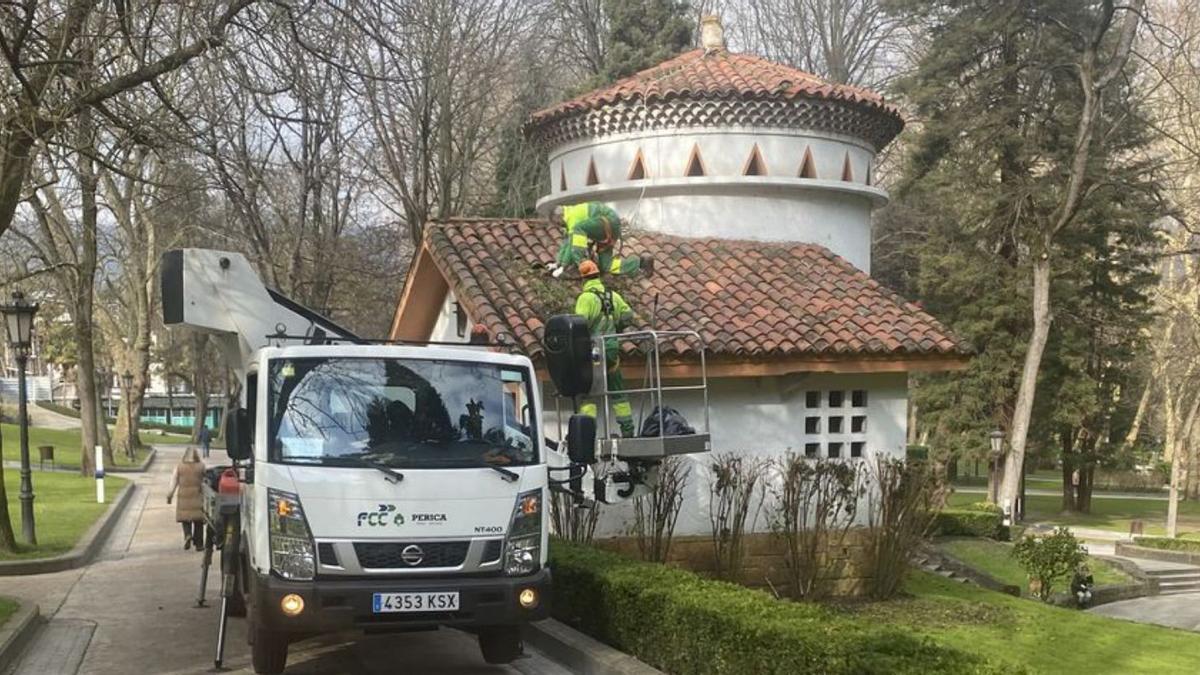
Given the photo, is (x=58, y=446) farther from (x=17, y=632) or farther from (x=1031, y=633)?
(x=1031, y=633)

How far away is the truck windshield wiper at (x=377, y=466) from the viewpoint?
23.2 ft

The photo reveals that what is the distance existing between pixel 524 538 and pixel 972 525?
74.1 ft

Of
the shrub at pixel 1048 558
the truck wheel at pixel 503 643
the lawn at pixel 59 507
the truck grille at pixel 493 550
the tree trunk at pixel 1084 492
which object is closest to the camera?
the truck grille at pixel 493 550

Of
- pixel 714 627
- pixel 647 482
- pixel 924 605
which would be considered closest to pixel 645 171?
pixel 647 482

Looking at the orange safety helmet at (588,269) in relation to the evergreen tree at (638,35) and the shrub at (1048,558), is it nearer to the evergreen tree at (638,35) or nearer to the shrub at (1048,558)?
the shrub at (1048,558)

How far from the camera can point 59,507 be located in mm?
22172

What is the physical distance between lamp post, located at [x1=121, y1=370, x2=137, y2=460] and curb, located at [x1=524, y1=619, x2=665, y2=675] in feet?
116

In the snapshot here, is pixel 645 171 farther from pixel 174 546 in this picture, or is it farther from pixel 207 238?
pixel 207 238

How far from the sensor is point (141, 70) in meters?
9.85

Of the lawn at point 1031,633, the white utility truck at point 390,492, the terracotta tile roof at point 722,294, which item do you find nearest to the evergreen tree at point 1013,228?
the lawn at point 1031,633

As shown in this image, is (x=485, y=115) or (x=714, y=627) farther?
(x=485, y=115)

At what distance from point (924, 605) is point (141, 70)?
432 inches

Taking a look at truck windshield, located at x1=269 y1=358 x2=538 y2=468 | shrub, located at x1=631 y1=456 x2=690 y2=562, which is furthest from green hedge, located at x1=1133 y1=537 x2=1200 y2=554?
truck windshield, located at x1=269 y1=358 x2=538 y2=468

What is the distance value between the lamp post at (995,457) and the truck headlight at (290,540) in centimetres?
2921
